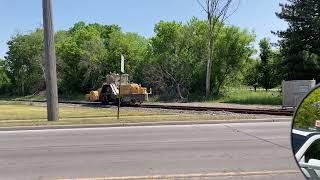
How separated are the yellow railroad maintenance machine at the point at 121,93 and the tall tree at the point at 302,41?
37.0ft

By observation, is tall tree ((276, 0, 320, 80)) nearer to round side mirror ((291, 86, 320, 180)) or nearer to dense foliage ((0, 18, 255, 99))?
dense foliage ((0, 18, 255, 99))

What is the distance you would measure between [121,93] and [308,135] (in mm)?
36688

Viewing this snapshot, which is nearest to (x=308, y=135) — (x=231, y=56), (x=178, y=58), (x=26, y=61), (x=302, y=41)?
(x=302, y=41)

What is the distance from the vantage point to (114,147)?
12703 mm

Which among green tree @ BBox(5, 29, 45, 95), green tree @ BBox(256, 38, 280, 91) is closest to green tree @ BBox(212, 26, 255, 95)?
green tree @ BBox(256, 38, 280, 91)

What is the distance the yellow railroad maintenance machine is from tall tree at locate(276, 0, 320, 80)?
1127 centimetres

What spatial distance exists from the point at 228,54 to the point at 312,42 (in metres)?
A: 13.8

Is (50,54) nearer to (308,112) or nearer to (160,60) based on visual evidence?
(308,112)

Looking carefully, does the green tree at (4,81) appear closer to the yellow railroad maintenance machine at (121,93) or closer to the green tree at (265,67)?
the green tree at (265,67)

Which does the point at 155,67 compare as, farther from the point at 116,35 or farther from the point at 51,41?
the point at 51,41

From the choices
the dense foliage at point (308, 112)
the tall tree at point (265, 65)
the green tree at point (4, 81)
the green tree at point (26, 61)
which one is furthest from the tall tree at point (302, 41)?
the green tree at point (4, 81)

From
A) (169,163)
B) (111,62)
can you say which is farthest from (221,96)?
(169,163)

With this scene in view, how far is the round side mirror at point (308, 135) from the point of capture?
80.5 inches

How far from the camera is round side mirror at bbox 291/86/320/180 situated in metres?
2.04
